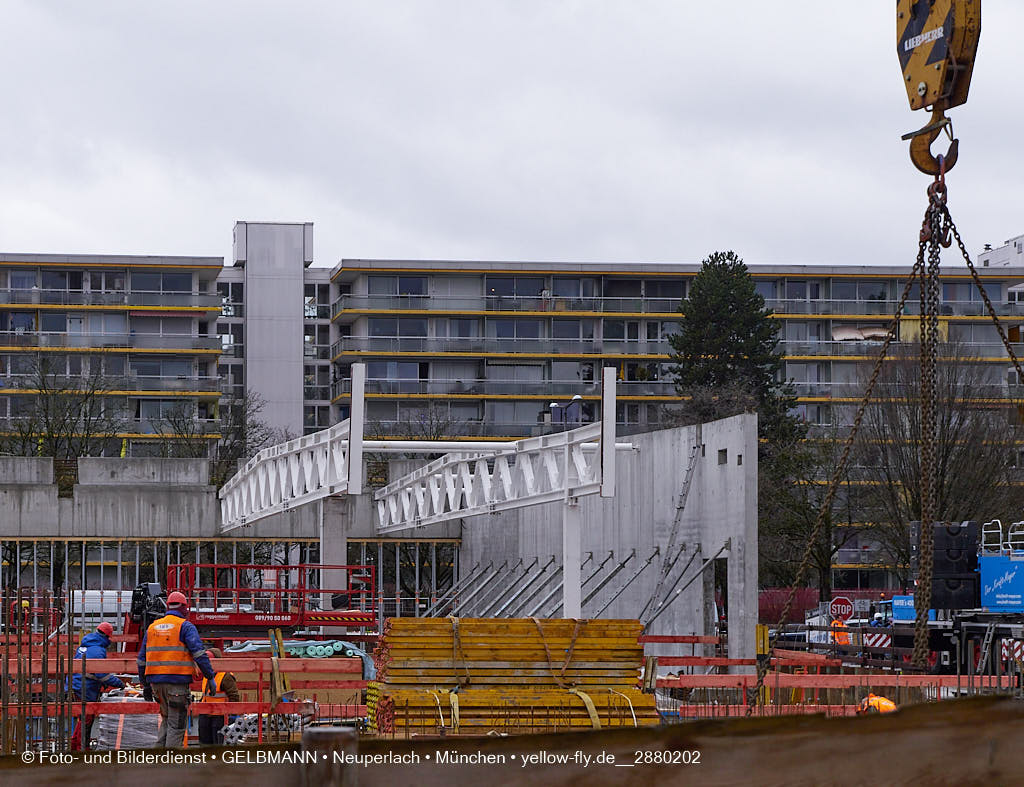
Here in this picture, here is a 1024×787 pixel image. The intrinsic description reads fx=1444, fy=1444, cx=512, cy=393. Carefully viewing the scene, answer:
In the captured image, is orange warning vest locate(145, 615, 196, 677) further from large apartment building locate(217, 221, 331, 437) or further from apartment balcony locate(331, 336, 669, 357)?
large apartment building locate(217, 221, 331, 437)

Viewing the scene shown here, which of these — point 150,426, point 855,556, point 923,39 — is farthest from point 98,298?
point 923,39

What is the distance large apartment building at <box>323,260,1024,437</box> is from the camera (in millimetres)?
78750

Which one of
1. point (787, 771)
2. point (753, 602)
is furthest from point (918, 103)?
point (753, 602)

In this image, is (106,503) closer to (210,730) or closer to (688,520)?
(688,520)

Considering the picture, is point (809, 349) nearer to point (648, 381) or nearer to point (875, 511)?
point (648, 381)

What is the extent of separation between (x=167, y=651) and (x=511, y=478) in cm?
1403

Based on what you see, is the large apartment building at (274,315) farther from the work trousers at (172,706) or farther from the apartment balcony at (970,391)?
the work trousers at (172,706)

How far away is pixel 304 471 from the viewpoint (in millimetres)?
29516

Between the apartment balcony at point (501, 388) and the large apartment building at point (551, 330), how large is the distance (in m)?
0.05

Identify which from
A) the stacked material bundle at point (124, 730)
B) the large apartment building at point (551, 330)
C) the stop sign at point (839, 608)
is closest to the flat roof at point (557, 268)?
the large apartment building at point (551, 330)

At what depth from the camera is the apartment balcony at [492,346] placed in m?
79.1

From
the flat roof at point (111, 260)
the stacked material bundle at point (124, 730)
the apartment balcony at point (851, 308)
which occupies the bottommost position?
the stacked material bundle at point (124, 730)

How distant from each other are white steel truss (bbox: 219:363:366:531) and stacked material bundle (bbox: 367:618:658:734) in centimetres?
704

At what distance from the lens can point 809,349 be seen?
7950 centimetres
